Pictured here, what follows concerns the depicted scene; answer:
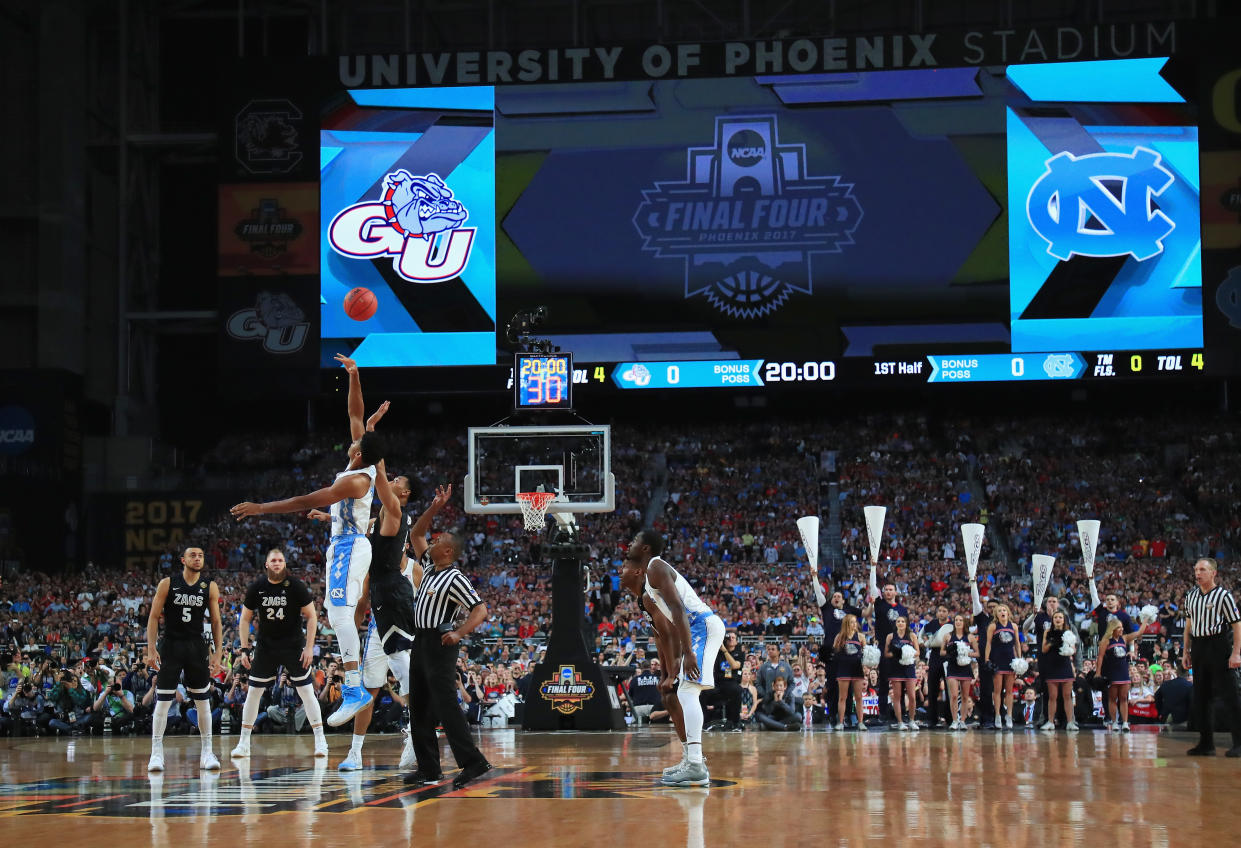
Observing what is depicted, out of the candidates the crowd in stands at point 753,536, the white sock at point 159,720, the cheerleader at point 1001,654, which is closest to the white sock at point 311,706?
the white sock at point 159,720

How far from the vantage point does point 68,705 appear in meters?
22.4

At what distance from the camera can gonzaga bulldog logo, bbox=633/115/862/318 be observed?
113ft

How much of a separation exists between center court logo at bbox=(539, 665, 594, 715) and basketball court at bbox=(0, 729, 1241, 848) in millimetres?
4649

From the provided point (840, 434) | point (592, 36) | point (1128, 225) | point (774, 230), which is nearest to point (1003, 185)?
point (1128, 225)

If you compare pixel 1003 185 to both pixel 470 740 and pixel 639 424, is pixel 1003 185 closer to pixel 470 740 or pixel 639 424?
pixel 639 424

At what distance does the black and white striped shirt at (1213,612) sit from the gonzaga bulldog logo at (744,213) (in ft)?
70.6

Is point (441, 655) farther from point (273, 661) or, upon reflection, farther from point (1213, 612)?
point (1213, 612)

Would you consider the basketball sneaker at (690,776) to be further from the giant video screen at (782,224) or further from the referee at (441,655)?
the giant video screen at (782,224)

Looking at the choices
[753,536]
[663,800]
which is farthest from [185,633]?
[753,536]

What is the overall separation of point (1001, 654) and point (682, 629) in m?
10.5

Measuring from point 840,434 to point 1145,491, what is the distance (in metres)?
8.13

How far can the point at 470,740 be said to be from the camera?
33.8 ft

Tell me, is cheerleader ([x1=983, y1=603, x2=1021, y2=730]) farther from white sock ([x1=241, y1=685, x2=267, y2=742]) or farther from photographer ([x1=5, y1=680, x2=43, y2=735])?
photographer ([x1=5, y1=680, x2=43, y2=735])

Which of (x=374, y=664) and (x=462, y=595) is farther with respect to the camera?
(x=374, y=664)
